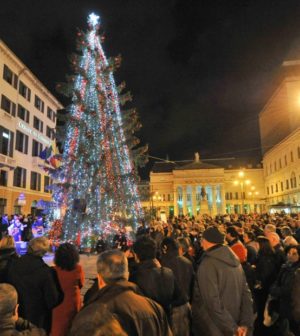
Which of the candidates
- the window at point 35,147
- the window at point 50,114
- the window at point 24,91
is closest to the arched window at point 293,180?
the window at point 50,114

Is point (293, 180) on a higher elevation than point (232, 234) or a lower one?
higher

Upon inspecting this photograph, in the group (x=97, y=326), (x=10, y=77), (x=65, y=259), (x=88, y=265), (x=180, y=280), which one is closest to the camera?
(x=97, y=326)

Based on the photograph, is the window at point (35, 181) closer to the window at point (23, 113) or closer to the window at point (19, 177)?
the window at point (19, 177)

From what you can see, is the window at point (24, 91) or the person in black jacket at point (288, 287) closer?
the person in black jacket at point (288, 287)

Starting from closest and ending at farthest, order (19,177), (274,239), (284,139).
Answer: (274,239) → (19,177) → (284,139)

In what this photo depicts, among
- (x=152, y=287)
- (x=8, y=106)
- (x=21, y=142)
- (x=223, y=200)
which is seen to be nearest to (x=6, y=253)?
(x=152, y=287)

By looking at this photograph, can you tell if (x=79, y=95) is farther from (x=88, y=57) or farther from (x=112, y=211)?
(x=112, y=211)

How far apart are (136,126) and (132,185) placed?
3.20 metres

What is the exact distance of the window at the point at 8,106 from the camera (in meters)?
28.7

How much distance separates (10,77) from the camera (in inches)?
1195

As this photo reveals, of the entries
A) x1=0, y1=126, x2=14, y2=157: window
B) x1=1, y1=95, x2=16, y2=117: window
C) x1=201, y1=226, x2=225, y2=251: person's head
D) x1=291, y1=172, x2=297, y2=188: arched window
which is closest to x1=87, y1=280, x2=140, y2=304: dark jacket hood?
x1=201, y1=226, x2=225, y2=251: person's head

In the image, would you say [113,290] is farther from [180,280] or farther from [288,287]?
[288,287]

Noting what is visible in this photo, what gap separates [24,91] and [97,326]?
36428 mm

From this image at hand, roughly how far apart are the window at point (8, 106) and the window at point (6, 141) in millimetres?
2085
